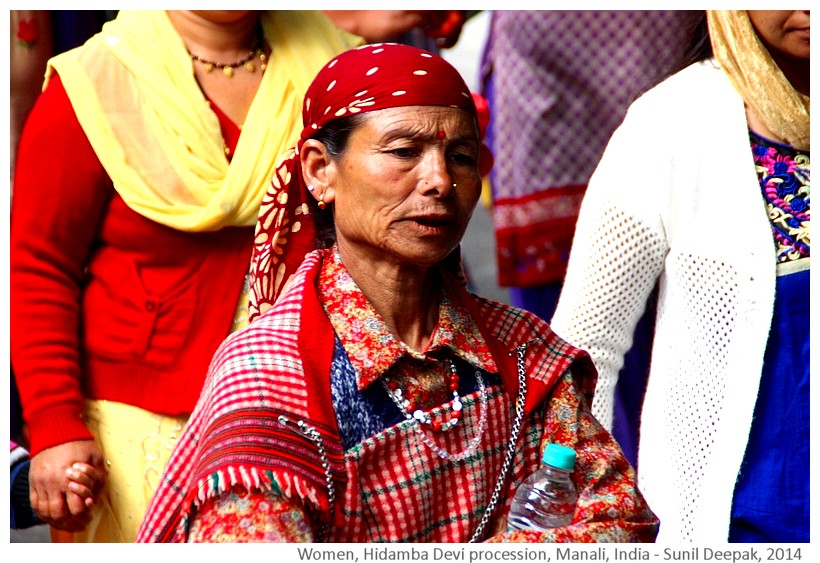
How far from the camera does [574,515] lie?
2.70 meters

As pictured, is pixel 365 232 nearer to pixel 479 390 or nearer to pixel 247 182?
pixel 479 390

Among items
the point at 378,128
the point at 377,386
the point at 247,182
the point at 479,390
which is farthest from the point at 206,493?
the point at 247,182

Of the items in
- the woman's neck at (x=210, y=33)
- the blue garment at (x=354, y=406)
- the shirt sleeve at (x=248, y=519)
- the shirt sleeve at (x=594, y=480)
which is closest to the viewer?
the shirt sleeve at (x=248, y=519)

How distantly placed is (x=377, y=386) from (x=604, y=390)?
98cm

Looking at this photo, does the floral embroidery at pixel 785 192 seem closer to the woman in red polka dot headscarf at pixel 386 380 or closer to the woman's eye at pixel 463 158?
the woman in red polka dot headscarf at pixel 386 380

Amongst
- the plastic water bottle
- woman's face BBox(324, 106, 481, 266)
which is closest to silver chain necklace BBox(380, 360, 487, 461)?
the plastic water bottle

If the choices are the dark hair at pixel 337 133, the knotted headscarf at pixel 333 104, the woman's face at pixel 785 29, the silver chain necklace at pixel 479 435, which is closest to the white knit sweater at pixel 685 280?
the woman's face at pixel 785 29

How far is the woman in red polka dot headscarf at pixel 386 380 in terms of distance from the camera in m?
2.47

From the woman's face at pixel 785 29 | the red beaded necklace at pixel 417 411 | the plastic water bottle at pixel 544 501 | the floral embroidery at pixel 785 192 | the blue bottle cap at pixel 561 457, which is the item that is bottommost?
the plastic water bottle at pixel 544 501

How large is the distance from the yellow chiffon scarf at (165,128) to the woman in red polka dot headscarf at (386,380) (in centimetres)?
60

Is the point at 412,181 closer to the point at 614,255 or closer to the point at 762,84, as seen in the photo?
the point at 614,255

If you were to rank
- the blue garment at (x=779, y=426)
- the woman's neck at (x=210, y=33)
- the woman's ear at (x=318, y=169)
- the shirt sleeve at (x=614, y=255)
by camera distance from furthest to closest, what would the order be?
the woman's neck at (x=210, y=33), the shirt sleeve at (x=614, y=255), the blue garment at (x=779, y=426), the woman's ear at (x=318, y=169)

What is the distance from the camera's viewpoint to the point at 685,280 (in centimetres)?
331
